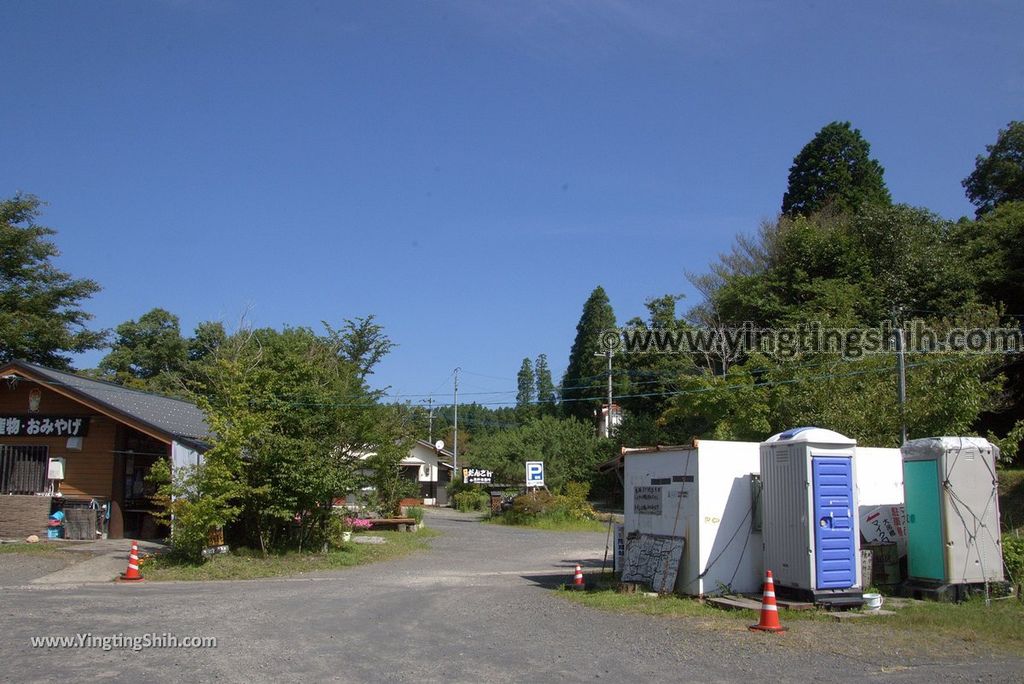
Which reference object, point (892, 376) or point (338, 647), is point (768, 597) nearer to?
point (338, 647)

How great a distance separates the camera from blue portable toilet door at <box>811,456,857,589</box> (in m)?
12.9

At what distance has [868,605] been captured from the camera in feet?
42.1

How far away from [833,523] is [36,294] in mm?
39065

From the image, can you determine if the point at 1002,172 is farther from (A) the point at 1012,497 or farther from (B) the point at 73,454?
(B) the point at 73,454

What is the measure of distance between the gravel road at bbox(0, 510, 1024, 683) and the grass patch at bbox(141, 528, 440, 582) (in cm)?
123

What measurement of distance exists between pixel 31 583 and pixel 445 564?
9.18 meters

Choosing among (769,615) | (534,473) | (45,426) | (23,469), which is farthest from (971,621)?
(534,473)

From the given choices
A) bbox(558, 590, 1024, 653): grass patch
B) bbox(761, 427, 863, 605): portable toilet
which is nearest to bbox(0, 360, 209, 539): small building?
bbox(558, 590, 1024, 653): grass patch

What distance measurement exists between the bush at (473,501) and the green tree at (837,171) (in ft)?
90.0

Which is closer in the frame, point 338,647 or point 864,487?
point 338,647

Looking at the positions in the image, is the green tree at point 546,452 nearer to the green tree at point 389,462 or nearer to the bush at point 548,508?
the bush at point 548,508

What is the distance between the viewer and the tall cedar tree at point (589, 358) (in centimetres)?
6188

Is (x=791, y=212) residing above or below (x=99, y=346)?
above

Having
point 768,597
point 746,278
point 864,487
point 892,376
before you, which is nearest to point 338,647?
point 768,597
